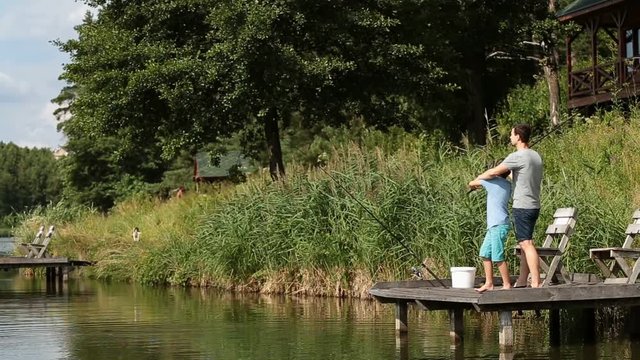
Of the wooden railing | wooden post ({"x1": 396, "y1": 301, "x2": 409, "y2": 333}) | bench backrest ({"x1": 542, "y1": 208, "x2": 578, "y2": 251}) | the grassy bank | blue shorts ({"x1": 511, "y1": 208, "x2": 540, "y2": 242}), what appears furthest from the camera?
the wooden railing

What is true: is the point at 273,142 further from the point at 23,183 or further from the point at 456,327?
the point at 23,183

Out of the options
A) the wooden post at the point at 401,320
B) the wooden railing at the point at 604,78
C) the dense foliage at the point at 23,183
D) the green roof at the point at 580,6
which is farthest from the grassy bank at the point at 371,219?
the dense foliage at the point at 23,183

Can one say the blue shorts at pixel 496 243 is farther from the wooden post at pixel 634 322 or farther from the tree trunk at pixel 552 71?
the tree trunk at pixel 552 71

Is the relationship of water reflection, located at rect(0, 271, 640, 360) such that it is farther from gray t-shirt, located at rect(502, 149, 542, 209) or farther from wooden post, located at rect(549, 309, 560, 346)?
gray t-shirt, located at rect(502, 149, 542, 209)

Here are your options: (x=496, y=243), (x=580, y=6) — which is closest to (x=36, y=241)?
(x=580, y=6)

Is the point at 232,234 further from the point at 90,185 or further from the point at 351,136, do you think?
the point at 90,185

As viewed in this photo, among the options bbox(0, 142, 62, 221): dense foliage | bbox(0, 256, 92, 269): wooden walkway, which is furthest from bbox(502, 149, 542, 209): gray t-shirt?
bbox(0, 142, 62, 221): dense foliage

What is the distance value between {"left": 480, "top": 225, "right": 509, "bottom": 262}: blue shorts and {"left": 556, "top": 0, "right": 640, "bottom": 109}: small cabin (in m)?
17.9

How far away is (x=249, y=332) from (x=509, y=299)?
4.57m

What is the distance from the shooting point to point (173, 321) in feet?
57.3

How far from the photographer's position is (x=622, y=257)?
13289 millimetres

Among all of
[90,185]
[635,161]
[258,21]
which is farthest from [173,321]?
[90,185]

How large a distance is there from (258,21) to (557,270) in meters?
13.2

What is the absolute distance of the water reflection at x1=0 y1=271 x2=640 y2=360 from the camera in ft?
43.5
